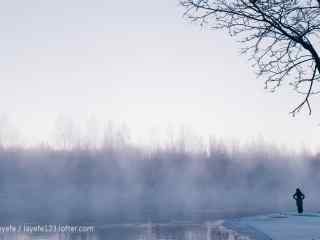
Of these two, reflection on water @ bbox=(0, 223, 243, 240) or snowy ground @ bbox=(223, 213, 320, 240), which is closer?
snowy ground @ bbox=(223, 213, 320, 240)

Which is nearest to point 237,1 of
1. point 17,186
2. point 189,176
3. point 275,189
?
point 17,186

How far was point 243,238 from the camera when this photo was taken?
26500 millimetres

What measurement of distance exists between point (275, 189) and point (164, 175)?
113ft

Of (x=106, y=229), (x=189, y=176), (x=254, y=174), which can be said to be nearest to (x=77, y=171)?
(x=189, y=176)

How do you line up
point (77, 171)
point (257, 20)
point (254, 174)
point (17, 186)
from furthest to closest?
point (254, 174), point (77, 171), point (17, 186), point (257, 20)

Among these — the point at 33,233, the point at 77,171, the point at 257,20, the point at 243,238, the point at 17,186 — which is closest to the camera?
the point at 257,20

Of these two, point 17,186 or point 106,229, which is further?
point 17,186

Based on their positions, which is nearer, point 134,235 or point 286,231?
point 286,231

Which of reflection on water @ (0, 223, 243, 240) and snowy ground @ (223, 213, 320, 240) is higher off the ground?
snowy ground @ (223, 213, 320, 240)

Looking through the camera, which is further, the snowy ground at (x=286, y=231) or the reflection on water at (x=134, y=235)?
the reflection on water at (x=134, y=235)

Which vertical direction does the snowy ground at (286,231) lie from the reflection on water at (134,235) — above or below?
above

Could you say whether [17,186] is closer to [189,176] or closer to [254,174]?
[189,176]

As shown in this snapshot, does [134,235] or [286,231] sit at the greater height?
[286,231]

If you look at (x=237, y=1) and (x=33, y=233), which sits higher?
(x=237, y=1)
